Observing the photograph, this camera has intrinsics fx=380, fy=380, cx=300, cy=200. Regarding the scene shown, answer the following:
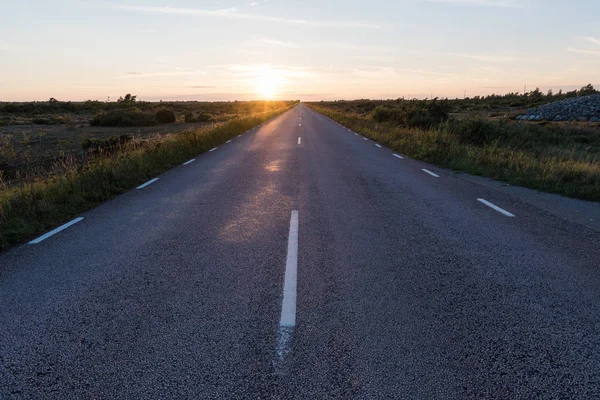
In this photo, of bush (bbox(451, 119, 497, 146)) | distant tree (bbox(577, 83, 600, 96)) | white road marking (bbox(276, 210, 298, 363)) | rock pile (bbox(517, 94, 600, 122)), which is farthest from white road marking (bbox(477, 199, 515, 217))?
distant tree (bbox(577, 83, 600, 96))

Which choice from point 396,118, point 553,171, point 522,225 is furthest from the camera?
point 396,118

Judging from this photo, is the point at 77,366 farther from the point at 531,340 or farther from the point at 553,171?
the point at 553,171

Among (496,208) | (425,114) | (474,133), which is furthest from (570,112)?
(496,208)

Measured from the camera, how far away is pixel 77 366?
2871 millimetres

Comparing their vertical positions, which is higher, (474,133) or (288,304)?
(474,133)

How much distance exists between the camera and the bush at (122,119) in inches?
1788

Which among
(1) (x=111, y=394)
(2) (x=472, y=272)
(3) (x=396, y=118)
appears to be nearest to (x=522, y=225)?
(2) (x=472, y=272)

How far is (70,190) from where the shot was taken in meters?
8.11

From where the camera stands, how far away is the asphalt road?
270cm

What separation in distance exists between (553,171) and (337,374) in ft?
32.8

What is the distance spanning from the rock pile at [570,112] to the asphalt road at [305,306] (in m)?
38.4

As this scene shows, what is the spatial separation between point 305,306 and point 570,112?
46.3 meters

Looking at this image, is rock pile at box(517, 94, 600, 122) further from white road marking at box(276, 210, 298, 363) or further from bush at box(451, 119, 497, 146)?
white road marking at box(276, 210, 298, 363)

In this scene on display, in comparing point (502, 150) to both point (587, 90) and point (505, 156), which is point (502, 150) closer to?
point (505, 156)
